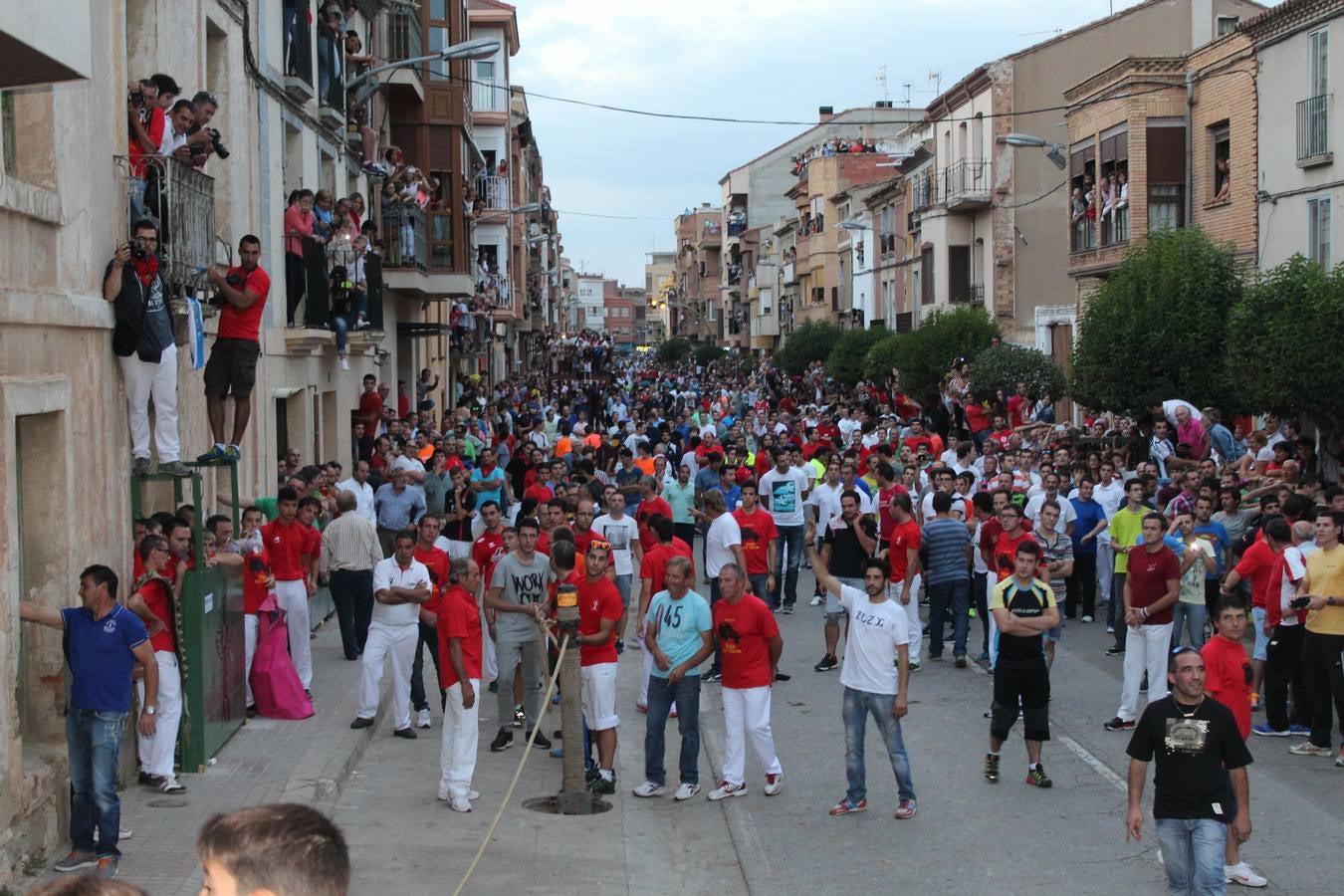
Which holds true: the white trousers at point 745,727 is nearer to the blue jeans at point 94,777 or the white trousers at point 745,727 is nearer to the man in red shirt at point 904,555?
the man in red shirt at point 904,555

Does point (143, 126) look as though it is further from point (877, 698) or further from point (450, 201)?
point (450, 201)

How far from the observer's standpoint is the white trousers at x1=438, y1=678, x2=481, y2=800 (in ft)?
32.7

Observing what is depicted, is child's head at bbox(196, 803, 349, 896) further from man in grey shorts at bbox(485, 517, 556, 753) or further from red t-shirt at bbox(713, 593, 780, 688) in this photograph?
man in grey shorts at bbox(485, 517, 556, 753)

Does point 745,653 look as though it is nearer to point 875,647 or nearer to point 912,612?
point 875,647

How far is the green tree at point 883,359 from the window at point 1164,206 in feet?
36.8

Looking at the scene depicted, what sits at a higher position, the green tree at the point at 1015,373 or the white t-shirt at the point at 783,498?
the green tree at the point at 1015,373

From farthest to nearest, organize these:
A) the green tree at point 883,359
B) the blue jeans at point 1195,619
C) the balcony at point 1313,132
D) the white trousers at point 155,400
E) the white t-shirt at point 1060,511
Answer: the green tree at point 883,359, the balcony at point 1313,132, the white t-shirt at point 1060,511, the blue jeans at point 1195,619, the white trousers at point 155,400

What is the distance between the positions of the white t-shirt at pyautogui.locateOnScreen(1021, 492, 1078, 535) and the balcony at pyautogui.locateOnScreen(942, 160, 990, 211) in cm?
2896

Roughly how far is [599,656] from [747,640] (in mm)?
1036

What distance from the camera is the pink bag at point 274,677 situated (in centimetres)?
1206

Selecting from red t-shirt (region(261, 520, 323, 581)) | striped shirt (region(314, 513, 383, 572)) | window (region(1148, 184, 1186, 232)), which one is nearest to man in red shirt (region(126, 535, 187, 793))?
red t-shirt (region(261, 520, 323, 581))

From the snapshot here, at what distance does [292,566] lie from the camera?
1270 cm

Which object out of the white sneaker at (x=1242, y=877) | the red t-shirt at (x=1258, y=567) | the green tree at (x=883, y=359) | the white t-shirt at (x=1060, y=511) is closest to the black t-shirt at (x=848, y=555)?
the white t-shirt at (x=1060, y=511)

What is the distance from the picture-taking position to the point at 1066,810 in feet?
31.4
